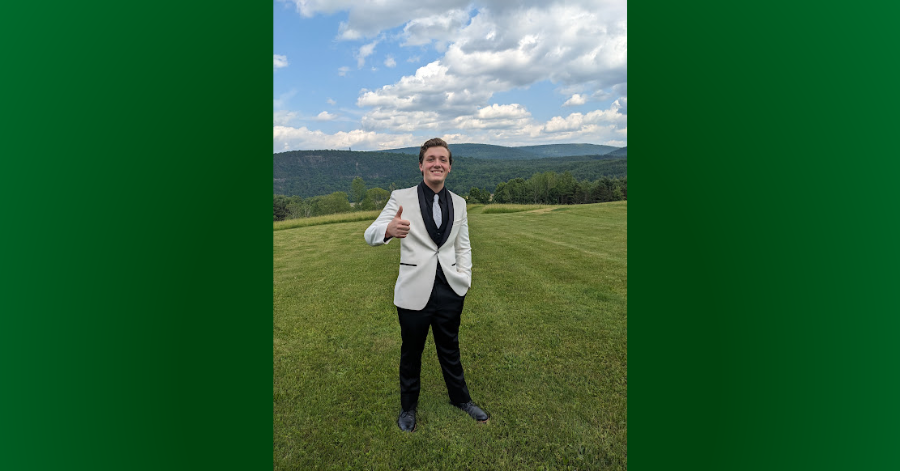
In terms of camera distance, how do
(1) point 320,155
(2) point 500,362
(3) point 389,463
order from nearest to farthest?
(3) point 389,463 < (2) point 500,362 < (1) point 320,155

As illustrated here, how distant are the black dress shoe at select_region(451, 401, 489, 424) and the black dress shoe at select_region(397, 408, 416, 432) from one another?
19.0 inches

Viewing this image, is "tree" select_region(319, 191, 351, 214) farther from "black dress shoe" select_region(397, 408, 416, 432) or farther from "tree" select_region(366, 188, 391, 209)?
"black dress shoe" select_region(397, 408, 416, 432)

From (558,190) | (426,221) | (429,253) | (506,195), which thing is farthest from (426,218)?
(558,190)

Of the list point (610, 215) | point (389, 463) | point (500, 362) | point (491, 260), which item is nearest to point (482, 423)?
point (389, 463)

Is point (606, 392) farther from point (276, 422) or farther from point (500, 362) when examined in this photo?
point (276, 422)

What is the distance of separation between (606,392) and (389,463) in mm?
2340

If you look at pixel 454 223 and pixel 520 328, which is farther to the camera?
pixel 520 328

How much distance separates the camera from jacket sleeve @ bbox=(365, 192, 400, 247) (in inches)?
107

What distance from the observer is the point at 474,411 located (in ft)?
11.2

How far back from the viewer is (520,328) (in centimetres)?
563

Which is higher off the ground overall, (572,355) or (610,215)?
(610,215)

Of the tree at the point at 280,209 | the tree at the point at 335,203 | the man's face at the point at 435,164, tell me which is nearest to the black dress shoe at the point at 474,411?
the man's face at the point at 435,164

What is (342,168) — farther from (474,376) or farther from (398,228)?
(398,228)

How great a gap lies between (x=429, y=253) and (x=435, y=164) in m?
0.71
